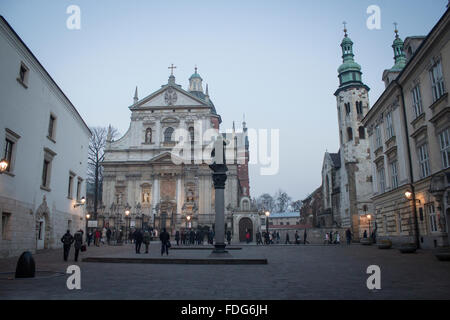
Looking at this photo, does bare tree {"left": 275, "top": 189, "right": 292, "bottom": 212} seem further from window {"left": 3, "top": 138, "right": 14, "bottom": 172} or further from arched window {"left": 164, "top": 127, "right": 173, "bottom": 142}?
window {"left": 3, "top": 138, "right": 14, "bottom": 172}

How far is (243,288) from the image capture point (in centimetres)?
771

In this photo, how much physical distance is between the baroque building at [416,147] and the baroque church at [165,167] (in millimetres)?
25476

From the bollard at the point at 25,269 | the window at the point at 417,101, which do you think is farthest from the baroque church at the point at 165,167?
the bollard at the point at 25,269

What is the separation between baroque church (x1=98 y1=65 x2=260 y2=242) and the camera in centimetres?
5169

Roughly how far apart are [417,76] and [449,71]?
4048 mm

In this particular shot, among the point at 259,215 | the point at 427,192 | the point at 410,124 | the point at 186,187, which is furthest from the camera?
the point at 186,187

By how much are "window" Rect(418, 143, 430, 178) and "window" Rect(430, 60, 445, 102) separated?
3.19m

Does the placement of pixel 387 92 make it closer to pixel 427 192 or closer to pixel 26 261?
pixel 427 192

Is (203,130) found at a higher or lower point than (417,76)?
higher

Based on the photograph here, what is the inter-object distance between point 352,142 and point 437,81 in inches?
1055

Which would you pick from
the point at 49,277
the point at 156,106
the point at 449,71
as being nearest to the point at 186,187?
the point at 156,106

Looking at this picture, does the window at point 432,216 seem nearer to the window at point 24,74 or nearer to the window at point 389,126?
the window at point 389,126

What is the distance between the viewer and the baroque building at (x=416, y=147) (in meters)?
18.3

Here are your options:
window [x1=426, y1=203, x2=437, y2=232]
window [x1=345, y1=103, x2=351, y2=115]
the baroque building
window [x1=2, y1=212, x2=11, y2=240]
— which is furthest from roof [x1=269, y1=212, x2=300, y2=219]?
window [x1=2, y1=212, x2=11, y2=240]
